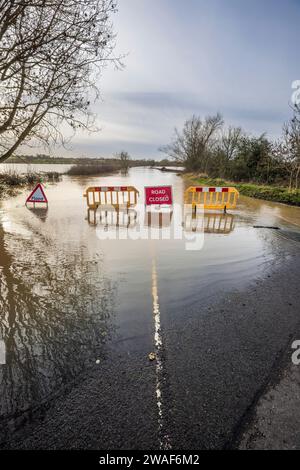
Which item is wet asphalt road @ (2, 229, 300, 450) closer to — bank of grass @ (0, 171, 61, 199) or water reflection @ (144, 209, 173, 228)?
water reflection @ (144, 209, 173, 228)

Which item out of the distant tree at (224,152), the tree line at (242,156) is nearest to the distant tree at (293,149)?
the tree line at (242,156)

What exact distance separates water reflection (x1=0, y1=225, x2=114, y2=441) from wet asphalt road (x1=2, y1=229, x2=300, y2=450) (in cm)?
20

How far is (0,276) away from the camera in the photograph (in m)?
5.04

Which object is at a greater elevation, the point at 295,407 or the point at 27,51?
the point at 27,51

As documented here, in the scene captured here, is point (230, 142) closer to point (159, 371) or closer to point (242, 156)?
point (242, 156)

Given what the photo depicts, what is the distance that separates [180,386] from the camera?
8.26ft

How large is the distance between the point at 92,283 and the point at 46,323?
1381 millimetres

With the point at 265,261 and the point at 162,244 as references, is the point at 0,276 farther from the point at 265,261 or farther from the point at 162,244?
the point at 265,261

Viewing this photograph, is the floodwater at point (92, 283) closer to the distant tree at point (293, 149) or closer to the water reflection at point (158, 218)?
the water reflection at point (158, 218)

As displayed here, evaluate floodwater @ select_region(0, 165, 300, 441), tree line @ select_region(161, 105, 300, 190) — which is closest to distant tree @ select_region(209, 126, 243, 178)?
tree line @ select_region(161, 105, 300, 190)

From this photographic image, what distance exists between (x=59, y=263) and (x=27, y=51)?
5433 millimetres

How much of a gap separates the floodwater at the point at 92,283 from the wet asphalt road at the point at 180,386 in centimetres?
18
